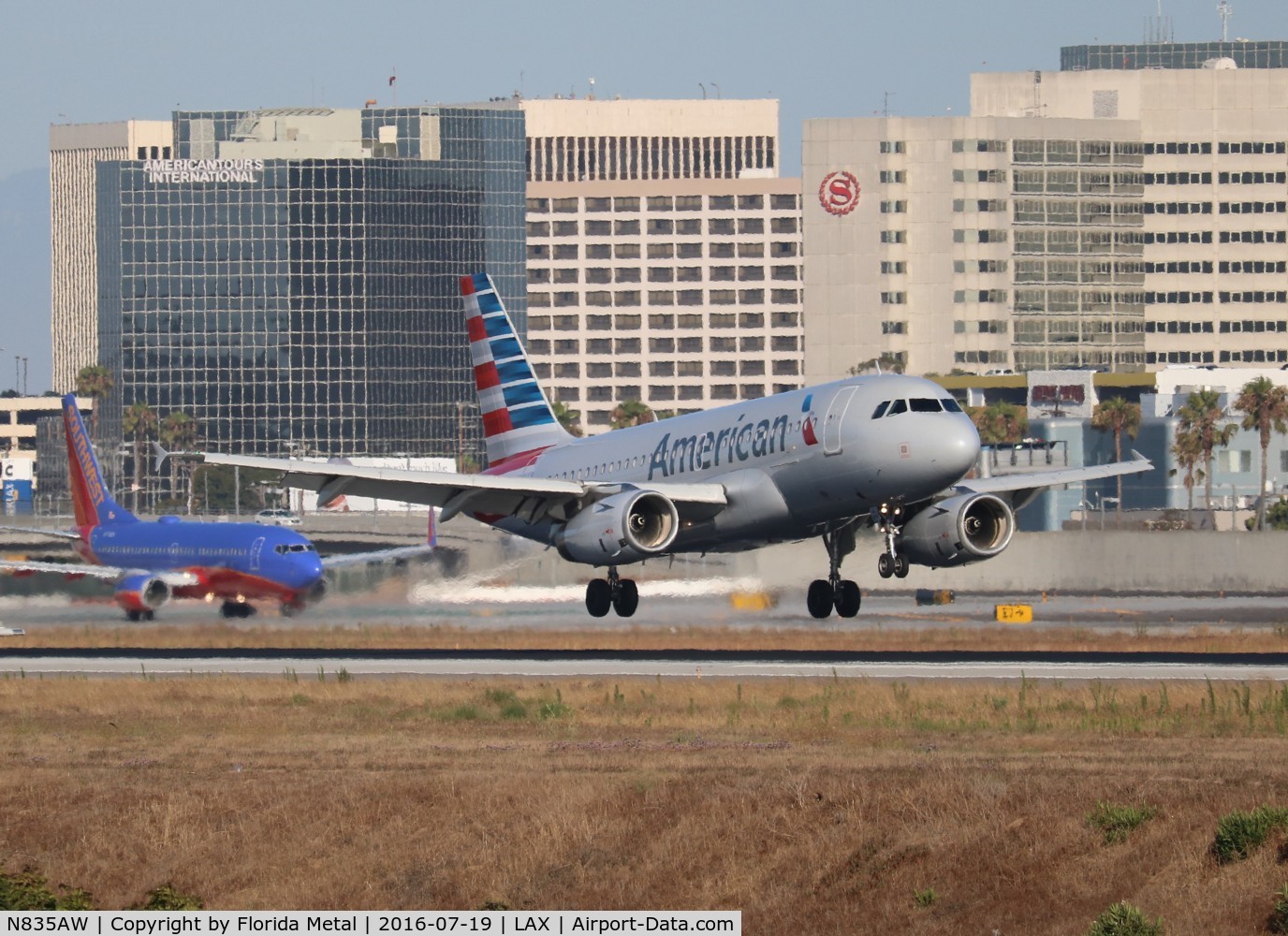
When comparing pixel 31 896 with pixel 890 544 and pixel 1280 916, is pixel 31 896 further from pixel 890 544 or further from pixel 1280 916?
pixel 890 544

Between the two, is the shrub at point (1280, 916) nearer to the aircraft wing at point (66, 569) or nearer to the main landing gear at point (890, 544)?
the main landing gear at point (890, 544)

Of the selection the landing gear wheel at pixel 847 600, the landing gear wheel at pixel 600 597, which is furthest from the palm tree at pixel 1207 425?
Answer: the landing gear wheel at pixel 847 600

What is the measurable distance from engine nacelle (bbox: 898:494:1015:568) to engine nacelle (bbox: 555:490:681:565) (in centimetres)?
624

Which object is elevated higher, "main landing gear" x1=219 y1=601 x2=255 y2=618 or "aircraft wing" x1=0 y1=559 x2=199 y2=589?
"aircraft wing" x1=0 y1=559 x2=199 y2=589

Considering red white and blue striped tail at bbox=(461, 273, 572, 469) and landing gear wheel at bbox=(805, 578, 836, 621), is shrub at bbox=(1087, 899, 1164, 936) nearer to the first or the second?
landing gear wheel at bbox=(805, 578, 836, 621)

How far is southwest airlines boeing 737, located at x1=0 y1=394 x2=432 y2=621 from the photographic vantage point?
79.2 m

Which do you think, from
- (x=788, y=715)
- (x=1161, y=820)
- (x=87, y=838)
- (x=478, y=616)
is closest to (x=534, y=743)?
(x=788, y=715)

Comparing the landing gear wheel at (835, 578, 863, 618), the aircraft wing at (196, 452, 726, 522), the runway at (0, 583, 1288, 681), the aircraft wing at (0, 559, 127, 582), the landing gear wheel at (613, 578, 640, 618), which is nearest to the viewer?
the runway at (0, 583, 1288, 681)

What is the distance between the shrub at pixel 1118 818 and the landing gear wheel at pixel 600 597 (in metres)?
30.5

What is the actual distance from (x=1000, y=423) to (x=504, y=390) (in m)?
126

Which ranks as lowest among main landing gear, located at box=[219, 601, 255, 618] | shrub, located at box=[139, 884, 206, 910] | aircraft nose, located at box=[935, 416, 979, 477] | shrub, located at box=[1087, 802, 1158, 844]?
shrub, located at box=[139, 884, 206, 910]

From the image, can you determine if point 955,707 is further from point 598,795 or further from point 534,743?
point 598,795

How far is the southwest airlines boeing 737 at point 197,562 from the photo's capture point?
7919 cm

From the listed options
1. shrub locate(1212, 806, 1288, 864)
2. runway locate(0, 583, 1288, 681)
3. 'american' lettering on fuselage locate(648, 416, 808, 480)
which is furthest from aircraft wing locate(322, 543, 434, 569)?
shrub locate(1212, 806, 1288, 864)
